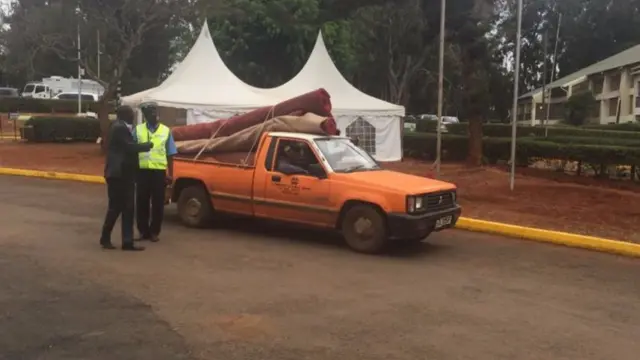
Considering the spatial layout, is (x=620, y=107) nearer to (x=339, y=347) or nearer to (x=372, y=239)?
(x=372, y=239)

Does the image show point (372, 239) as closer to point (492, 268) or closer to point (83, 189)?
point (492, 268)

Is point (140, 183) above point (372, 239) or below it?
above

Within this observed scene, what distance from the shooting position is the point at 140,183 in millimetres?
8422

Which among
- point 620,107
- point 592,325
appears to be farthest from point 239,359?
point 620,107

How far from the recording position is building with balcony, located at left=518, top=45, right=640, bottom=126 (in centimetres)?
4478

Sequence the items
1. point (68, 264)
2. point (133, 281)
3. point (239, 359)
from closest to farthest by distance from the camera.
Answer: point (239, 359)
point (133, 281)
point (68, 264)

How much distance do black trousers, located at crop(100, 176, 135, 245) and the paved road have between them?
0.90 ft

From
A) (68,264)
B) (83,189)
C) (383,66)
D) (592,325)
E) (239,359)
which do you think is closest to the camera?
(239,359)

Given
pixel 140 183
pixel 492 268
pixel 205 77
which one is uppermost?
pixel 205 77

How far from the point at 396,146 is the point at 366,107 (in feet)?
5.70

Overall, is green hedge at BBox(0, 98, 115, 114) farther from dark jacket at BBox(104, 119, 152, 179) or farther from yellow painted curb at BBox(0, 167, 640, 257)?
yellow painted curb at BBox(0, 167, 640, 257)

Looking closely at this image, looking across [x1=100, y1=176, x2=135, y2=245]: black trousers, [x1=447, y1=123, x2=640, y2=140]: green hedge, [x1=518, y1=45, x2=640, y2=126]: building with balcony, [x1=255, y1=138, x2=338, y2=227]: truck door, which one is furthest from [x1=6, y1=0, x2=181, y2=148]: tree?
[x1=518, y1=45, x2=640, y2=126]: building with balcony

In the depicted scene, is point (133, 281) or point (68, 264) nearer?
point (133, 281)

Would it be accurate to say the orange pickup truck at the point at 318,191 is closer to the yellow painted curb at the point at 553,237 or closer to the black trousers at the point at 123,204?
the yellow painted curb at the point at 553,237
